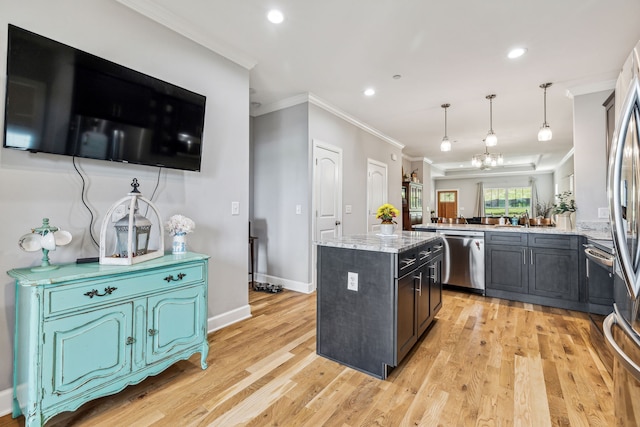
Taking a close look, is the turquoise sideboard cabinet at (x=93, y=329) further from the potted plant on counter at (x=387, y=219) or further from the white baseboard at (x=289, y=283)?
the white baseboard at (x=289, y=283)

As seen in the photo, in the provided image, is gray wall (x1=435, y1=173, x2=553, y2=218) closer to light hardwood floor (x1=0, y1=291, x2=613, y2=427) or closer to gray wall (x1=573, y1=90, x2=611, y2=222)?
gray wall (x1=573, y1=90, x2=611, y2=222)

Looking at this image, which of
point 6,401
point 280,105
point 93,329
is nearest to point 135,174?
point 93,329

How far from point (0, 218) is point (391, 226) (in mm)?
2601

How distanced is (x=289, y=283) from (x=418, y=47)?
3.20 meters

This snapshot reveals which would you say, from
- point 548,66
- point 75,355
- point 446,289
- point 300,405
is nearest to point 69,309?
point 75,355

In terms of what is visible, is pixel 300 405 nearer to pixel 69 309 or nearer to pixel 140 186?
pixel 69 309

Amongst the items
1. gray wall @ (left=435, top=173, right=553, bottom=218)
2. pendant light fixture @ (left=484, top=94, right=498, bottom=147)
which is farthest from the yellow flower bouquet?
gray wall @ (left=435, top=173, right=553, bottom=218)

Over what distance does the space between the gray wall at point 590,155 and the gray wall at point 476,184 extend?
314 inches

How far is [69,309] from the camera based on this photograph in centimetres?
144

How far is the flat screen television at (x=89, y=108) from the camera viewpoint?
1.60 metres

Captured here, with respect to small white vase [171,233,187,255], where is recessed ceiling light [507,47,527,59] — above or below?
above

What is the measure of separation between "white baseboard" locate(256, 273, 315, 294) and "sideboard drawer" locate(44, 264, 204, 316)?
2108 millimetres

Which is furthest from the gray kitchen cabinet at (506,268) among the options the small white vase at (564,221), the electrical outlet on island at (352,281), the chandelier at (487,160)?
the electrical outlet on island at (352,281)

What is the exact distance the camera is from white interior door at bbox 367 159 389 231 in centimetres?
546
